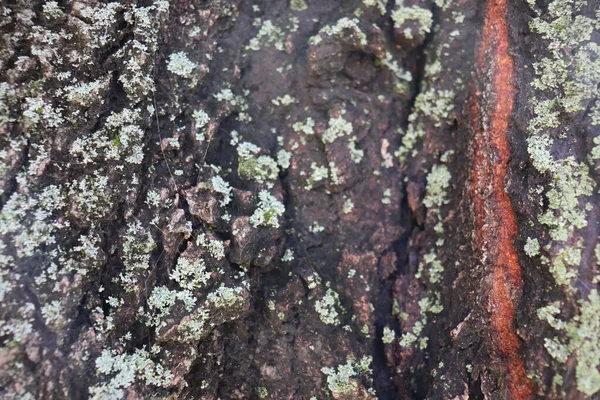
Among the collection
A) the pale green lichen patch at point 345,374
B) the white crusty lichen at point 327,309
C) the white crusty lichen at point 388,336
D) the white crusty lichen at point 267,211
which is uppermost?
the white crusty lichen at point 267,211

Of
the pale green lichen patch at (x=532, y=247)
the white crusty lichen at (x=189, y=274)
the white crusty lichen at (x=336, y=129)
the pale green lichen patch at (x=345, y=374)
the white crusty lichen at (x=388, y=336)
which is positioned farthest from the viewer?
the white crusty lichen at (x=336, y=129)

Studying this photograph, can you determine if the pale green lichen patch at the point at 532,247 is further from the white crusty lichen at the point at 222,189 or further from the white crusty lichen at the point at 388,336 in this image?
the white crusty lichen at the point at 222,189

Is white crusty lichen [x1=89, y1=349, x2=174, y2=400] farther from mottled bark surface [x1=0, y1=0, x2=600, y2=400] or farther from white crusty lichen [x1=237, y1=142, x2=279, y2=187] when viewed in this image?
white crusty lichen [x1=237, y1=142, x2=279, y2=187]

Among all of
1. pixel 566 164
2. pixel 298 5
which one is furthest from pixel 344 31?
pixel 566 164

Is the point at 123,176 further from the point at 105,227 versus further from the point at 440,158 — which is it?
the point at 440,158

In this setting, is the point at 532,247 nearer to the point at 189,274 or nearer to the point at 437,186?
the point at 437,186

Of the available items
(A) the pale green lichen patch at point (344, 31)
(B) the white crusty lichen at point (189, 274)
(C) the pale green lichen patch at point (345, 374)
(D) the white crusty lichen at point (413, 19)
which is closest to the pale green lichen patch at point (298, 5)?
(A) the pale green lichen patch at point (344, 31)
